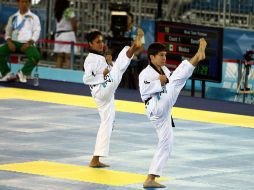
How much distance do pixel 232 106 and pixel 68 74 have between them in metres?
6.11

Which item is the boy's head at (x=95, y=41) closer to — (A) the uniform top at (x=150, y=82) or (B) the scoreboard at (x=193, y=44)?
(A) the uniform top at (x=150, y=82)

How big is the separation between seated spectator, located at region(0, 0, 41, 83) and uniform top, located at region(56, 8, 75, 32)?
283 cm

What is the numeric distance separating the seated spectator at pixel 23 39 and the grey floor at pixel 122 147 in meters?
3.10

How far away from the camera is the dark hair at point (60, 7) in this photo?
2884 cm

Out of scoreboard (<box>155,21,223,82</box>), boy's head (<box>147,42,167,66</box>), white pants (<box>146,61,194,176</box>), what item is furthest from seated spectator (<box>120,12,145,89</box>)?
white pants (<box>146,61,194,176</box>)

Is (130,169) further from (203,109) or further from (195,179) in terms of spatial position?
(203,109)

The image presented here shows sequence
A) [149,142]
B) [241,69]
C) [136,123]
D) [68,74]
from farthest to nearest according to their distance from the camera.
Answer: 1. [68,74]
2. [241,69]
3. [136,123]
4. [149,142]

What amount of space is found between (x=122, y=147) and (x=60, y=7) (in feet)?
39.3

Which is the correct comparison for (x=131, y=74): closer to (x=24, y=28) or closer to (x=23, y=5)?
(x=24, y=28)

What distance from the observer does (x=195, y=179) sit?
14.7 meters

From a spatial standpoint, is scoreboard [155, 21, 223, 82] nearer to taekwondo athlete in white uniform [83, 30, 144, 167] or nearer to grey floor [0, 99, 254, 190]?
grey floor [0, 99, 254, 190]

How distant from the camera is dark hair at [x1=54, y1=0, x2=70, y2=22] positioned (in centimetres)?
2884

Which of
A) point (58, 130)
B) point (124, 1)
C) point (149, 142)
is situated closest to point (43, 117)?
point (58, 130)

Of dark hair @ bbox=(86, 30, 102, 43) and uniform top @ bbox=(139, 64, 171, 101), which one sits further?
dark hair @ bbox=(86, 30, 102, 43)
